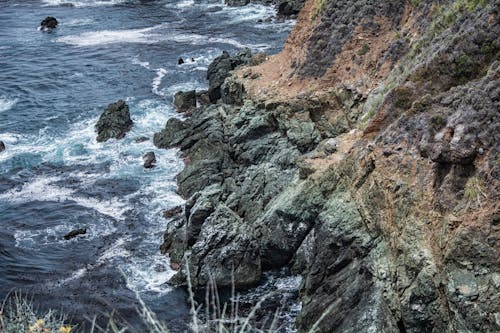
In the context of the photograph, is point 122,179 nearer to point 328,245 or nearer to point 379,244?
point 328,245

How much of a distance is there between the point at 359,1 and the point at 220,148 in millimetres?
10878

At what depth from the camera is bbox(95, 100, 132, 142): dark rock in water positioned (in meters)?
40.8

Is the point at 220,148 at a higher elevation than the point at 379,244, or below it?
below

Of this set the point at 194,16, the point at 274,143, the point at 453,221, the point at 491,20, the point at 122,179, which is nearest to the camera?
the point at 453,221

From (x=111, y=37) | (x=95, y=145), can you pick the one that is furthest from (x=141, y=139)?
(x=111, y=37)

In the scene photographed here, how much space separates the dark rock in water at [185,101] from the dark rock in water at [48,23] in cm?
3346

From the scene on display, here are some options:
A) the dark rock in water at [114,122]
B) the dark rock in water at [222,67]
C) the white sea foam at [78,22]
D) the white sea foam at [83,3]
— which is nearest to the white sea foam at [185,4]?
the white sea foam at [83,3]

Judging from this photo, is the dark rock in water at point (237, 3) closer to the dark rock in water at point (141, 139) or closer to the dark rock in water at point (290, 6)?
the dark rock in water at point (290, 6)

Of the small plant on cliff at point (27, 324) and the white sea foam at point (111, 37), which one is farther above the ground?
the small plant on cliff at point (27, 324)

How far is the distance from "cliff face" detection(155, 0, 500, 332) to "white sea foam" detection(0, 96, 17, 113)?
21.7 metres

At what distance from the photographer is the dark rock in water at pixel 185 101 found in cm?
4266

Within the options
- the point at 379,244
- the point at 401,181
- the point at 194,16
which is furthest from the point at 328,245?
the point at 194,16

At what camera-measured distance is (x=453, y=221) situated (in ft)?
48.8

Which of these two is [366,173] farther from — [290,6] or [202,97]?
[290,6]
